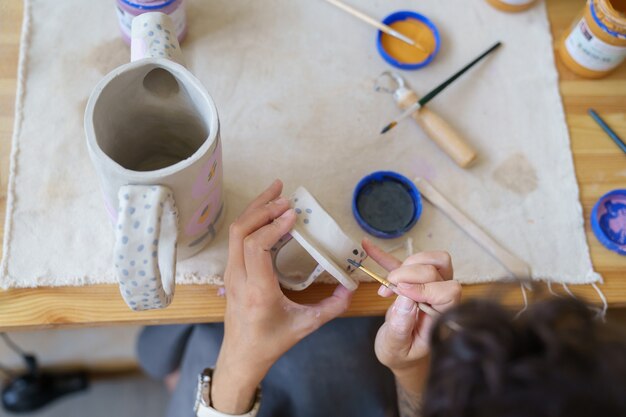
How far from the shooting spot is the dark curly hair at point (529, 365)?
1.04 feet

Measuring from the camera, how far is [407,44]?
0.77 meters

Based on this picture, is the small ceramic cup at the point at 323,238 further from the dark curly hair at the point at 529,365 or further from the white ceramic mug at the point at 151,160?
the dark curly hair at the point at 529,365

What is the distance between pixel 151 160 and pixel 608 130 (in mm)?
583

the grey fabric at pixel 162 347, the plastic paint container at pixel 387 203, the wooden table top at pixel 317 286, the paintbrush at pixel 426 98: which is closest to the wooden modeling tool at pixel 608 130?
the wooden table top at pixel 317 286

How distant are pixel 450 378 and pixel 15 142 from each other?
567 mm

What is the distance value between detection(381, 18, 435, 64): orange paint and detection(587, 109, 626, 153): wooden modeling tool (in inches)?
9.1

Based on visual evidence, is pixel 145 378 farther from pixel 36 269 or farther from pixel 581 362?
pixel 581 362

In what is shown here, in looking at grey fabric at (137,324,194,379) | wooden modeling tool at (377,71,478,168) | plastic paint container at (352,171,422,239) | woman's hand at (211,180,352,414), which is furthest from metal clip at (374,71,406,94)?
grey fabric at (137,324,194,379)

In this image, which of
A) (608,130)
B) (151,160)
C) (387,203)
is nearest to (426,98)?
(387,203)

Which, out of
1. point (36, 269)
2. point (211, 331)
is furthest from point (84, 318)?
point (211, 331)

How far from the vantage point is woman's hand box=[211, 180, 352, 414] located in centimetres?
56

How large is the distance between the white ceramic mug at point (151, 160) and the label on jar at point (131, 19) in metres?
0.14

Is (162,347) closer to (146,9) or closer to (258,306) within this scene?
(258,306)

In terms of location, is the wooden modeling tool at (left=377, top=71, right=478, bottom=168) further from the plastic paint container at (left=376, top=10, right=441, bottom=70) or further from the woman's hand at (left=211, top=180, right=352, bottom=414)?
the woman's hand at (left=211, top=180, right=352, bottom=414)
